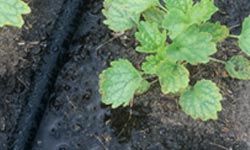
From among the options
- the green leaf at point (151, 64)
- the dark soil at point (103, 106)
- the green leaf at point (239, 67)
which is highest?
the green leaf at point (151, 64)

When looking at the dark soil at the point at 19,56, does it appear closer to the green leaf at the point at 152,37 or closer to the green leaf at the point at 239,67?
the green leaf at the point at 152,37

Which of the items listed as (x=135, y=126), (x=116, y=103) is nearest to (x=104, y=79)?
(x=116, y=103)

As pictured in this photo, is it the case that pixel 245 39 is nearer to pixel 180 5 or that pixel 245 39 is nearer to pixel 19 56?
pixel 180 5

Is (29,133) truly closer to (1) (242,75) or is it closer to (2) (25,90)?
(2) (25,90)

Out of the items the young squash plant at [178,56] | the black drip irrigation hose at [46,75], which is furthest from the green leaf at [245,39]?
the black drip irrigation hose at [46,75]

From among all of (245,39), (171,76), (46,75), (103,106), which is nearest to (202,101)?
(171,76)

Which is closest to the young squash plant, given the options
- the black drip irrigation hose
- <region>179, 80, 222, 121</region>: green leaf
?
<region>179, 80, 222, 121</region>: green leaf
